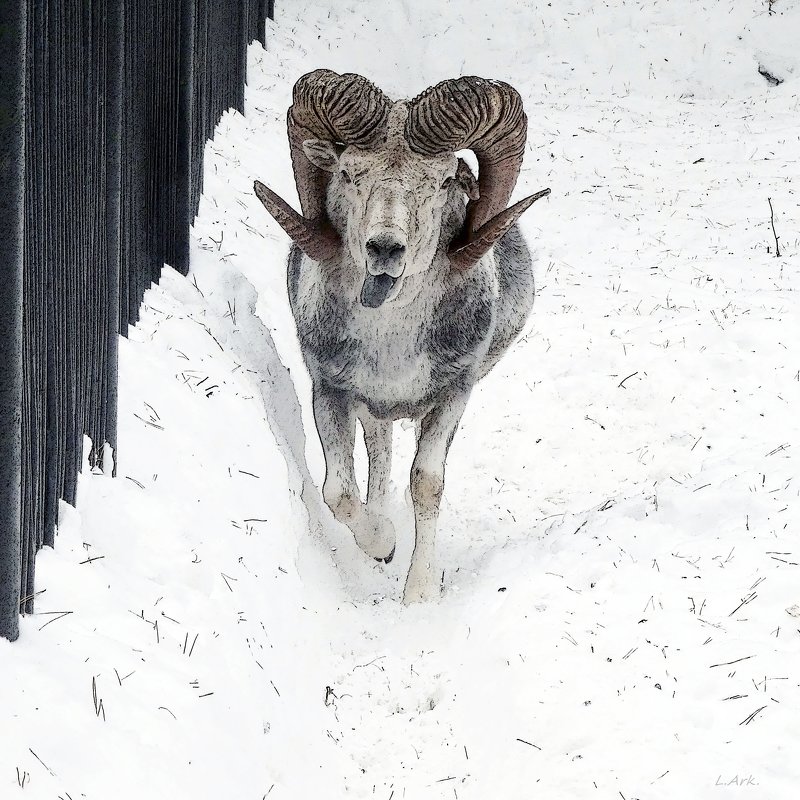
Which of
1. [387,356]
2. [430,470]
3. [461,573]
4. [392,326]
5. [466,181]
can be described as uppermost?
[466,181]

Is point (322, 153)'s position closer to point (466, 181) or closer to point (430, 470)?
Result: point (466, 181)

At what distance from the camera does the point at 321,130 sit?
5.84 m

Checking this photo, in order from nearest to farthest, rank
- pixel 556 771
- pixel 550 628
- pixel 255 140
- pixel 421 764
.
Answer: pixel 556 771 → pixel 421 764 → pixel 550 628 → pixel 255 140

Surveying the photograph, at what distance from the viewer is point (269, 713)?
423 cm

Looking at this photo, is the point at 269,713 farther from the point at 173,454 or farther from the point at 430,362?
the point at 430,362

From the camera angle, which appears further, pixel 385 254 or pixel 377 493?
pixel 377 493

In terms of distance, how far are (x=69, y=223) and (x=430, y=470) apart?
2.61 m

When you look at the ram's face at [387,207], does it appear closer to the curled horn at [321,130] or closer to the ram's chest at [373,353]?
the curled horn at [321,130]

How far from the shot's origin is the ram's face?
16.8 feet

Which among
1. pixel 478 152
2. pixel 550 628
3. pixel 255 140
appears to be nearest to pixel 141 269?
pixel 478 152

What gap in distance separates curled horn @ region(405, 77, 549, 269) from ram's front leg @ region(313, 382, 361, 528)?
3.28 feet

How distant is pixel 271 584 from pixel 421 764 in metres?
1.09

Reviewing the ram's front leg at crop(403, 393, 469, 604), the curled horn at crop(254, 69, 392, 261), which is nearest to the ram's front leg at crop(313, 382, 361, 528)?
the ram's front leg at crop(403, 393, 469, 604)

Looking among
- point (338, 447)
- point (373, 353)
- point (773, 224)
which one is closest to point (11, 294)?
point (373, 353)
